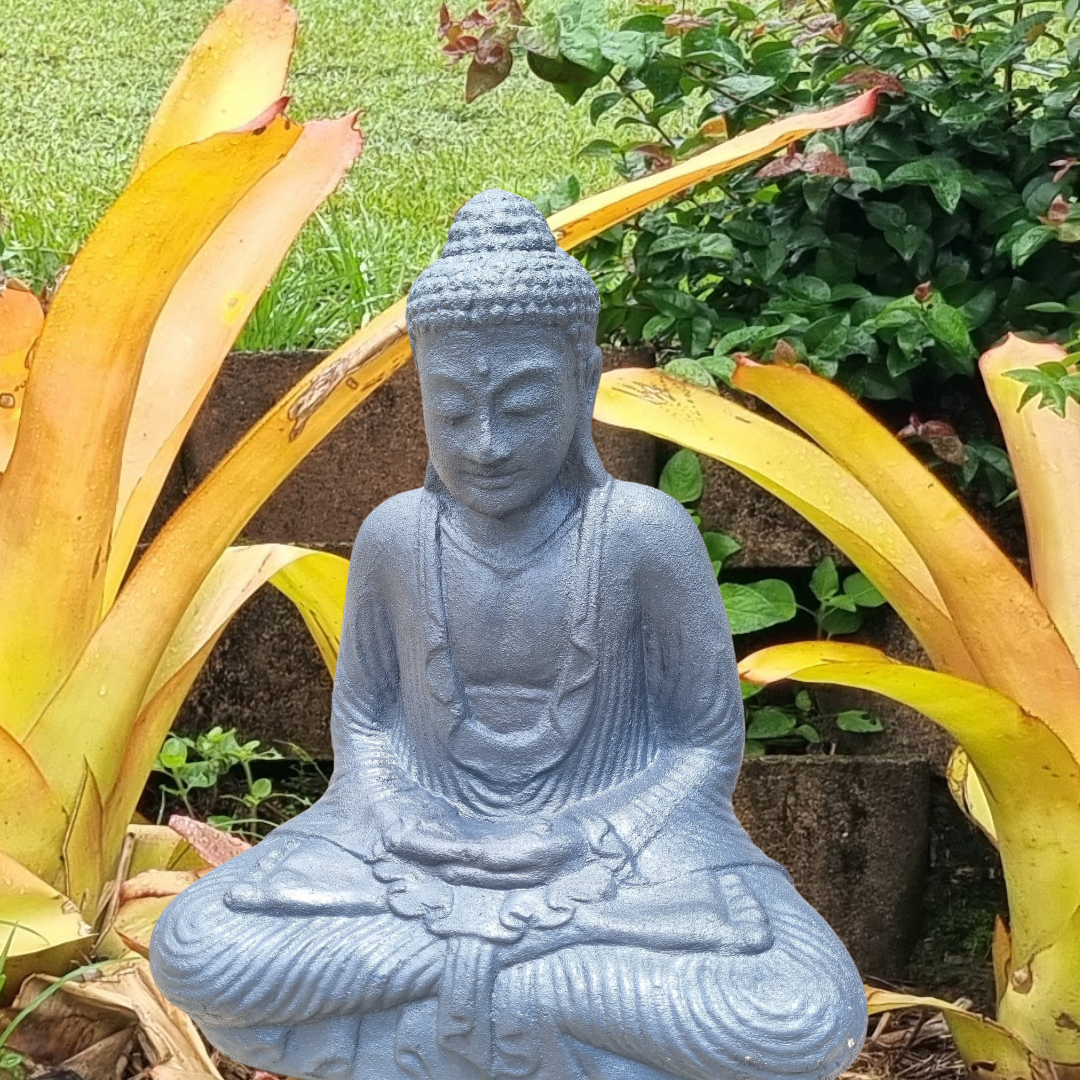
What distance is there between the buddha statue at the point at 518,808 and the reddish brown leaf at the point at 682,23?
96 cm

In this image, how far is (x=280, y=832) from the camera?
1.69 metres

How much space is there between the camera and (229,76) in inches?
87.5

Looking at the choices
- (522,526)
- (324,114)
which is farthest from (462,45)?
(324,114)

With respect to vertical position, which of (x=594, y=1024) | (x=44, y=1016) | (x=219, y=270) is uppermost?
(x=219, y=270)

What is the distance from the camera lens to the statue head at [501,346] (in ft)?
5.12

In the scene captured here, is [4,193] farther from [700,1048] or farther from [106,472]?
[700,1048]

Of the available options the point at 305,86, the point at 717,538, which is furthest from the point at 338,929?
the point at 305,86

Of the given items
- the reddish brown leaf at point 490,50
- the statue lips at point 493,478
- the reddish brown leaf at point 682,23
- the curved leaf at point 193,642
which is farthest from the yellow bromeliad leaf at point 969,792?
the reddish brown leaf at point 490,50

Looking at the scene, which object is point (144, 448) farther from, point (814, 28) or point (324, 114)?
point (324, 114)

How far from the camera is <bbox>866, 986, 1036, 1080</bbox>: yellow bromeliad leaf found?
2.04 m

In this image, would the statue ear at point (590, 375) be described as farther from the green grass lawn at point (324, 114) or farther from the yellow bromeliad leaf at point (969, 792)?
the green grass lawn at point (324, 114)

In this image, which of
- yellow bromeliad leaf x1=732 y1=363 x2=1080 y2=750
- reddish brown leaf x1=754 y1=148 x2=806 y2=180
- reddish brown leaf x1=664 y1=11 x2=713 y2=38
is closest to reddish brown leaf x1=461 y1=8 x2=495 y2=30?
reddish brown leaf x1=664 y1=11 x2=713 y2=38

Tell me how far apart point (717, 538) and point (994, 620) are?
823 millimetres

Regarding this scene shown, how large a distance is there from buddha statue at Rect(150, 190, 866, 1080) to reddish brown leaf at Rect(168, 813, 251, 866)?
0.43 meters
